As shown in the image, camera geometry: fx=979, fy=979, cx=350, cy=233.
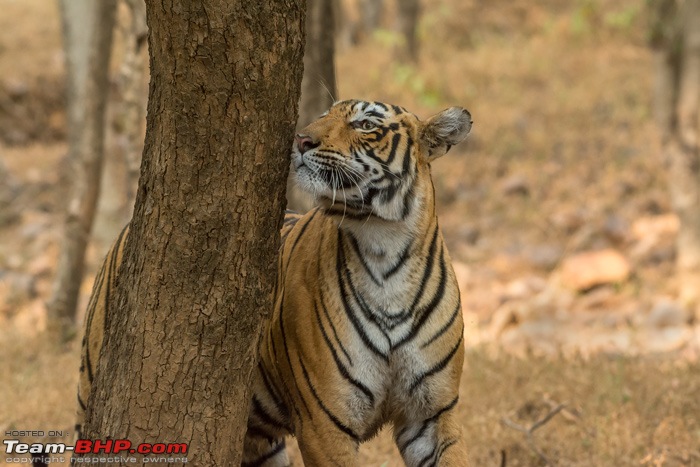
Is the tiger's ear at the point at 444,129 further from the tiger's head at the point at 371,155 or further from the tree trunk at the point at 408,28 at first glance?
the tree trunk at the point at 408,28

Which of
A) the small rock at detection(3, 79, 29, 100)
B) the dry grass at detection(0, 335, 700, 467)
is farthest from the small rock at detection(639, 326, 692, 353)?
the small rock at detection(3, 79, 29, 100)

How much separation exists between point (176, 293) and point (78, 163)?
4.27 metres

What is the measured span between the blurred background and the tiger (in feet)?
1.79

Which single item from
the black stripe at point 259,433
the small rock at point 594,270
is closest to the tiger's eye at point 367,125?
the black stripe at point 259,433

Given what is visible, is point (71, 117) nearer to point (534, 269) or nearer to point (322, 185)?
point (534, 269)

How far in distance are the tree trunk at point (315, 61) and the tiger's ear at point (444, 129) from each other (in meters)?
2.10

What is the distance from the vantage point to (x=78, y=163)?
6.74m

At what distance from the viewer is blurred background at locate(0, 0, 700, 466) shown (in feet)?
16.2

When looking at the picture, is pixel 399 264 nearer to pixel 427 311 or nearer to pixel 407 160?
pixel 427 311

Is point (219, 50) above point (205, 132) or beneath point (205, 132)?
above

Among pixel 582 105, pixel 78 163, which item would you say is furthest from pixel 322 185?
pixel 582 105

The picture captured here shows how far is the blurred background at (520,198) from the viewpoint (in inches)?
195

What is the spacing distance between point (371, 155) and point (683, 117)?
622 centimetres

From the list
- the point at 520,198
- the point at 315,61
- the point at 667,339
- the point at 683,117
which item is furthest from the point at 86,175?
the point at 520,198
